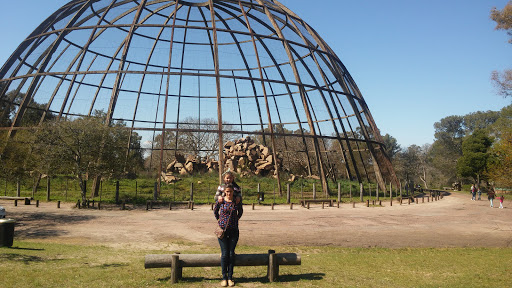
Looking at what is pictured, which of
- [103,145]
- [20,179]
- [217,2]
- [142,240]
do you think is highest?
[217,2]

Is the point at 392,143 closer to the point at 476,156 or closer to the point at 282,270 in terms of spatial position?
the point at 476,156

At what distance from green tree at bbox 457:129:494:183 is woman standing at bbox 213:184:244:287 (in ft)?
150

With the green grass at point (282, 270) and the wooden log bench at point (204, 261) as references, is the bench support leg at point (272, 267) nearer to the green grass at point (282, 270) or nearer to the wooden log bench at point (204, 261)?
the wooden log bench at point (204, 261)

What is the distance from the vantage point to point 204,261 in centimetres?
654

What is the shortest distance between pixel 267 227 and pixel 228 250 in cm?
724

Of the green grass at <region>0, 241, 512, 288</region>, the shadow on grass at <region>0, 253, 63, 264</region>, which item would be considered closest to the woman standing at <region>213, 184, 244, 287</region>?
the green grass at <region>0, 241, 512, 288</region>

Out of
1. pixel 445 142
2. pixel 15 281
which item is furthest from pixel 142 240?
pixel 445 142

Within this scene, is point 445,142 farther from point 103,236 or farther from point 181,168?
point 103,236

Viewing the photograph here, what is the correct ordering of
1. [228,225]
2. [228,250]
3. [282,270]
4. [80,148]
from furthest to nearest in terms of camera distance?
1. [80,148]
2. [282,270]
3. [228,250]
4. [228,225]

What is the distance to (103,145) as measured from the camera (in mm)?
18531

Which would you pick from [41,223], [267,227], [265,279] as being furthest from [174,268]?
[41,223]

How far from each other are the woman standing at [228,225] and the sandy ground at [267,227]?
401 cm

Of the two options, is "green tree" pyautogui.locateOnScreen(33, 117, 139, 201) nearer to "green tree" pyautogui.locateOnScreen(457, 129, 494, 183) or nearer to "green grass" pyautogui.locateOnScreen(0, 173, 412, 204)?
"green grass" pyautogui.locateOnScreen(0, 173, 412, 204)

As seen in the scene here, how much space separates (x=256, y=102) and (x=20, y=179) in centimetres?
1966
